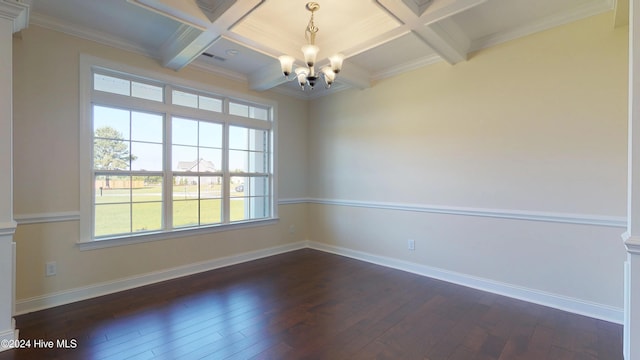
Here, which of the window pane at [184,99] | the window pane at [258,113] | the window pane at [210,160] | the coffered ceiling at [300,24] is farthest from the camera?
the window pane at [258,113]

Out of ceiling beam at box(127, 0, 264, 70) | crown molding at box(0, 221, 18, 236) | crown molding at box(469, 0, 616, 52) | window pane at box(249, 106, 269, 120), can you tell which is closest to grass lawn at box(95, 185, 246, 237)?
crown molding at box(0, 221, 18, 236)

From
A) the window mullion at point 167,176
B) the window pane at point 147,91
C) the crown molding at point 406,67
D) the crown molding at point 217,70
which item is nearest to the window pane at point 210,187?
the window mullion at point 167,176

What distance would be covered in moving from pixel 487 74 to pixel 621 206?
1779 millimetres

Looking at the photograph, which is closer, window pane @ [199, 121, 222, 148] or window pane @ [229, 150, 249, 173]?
window pane @ [199, 121, 222, 148]

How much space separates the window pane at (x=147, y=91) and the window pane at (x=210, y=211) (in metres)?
1.45

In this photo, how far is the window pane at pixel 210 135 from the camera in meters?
3.95

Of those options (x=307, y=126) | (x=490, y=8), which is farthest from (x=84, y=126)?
(x=490, y=8)

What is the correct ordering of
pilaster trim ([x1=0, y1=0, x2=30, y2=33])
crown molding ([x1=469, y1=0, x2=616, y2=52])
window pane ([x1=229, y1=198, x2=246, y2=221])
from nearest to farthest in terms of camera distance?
pilaster trim ([x1=0, y1=0, x2=30, y2=33]) < crown molding ([x1=469, y1=0, x2=616, y2=52]) < window pane ([x1=229, y1=198, x2=246, y2=221])

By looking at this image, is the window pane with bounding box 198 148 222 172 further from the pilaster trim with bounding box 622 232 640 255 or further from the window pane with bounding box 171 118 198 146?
the pilaster trim with bounding box 622 232 640 255

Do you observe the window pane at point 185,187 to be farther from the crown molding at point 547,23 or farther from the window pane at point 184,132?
the crown molding at point 547,23

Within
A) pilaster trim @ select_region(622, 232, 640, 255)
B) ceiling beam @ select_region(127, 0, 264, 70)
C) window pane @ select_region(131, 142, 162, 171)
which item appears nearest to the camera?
pilaster trim @ select_region(622, 232, 640, 255)

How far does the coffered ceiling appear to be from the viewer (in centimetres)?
241

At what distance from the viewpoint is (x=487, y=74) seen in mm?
3217

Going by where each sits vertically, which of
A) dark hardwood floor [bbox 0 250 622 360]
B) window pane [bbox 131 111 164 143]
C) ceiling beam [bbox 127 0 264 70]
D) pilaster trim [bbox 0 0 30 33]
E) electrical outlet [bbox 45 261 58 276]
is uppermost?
ceiling beam [bbox 127 0 264 70]
